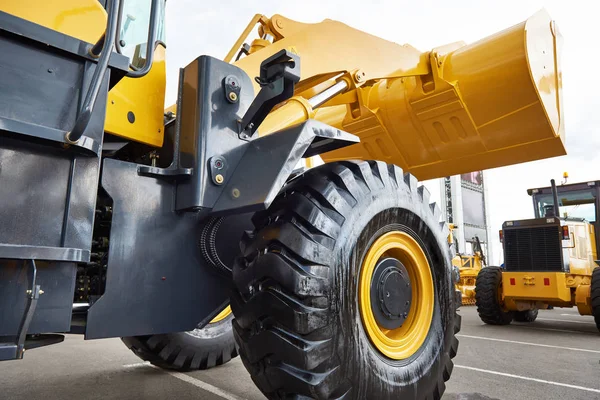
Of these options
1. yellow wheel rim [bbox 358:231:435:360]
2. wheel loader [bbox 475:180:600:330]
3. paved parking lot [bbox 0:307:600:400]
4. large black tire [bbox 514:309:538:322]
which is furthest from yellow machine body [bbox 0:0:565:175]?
large black tire [bbox 514:309:538:322]

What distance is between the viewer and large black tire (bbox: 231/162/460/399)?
1970 mm

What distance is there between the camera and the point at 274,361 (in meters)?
2.02

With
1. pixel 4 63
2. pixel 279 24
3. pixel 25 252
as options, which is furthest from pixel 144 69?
pixel 279 24

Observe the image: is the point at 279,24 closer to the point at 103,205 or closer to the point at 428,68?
the point at 428,68

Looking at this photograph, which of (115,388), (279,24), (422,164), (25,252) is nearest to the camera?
(25,252)

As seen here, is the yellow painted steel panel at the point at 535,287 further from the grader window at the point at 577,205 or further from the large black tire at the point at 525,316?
the grader window at the point at 577,205

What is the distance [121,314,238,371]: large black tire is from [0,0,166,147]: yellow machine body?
2008mm

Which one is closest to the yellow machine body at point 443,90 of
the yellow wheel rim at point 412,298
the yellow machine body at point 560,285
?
the yellow wheel rim at point 412,298

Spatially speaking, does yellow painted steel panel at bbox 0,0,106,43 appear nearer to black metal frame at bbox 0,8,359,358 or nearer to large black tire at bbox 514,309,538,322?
black metal frame at bbox 0,8,359,358

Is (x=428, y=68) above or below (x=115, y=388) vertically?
above

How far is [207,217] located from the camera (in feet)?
8.07

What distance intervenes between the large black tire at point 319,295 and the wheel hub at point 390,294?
18 centimetres

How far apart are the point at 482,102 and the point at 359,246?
2.10 m

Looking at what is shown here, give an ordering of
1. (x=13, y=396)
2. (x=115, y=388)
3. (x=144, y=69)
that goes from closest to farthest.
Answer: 1. (x=144, y=69)
2. (x=13, y=396)
3. (x=115, y=388)
